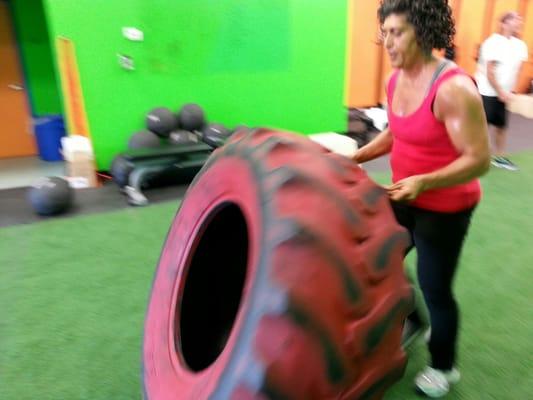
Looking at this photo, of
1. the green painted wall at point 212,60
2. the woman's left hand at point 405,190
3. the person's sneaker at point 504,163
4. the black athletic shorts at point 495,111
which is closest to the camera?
the woman's left hand at point 405,190

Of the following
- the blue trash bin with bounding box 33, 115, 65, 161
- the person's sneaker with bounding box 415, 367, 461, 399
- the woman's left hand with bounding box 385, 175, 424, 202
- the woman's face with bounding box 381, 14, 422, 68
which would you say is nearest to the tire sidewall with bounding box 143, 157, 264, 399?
the woman's left hand with bounding box 385, 175, 424, 202

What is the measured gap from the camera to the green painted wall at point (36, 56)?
4762 millimetres

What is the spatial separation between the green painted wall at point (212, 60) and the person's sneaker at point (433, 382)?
131 inches

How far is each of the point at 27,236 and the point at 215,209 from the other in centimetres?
237

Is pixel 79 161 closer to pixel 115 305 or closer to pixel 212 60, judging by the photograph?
pixel 212 60

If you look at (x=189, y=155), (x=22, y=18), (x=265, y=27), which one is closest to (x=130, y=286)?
(x=189, y=155)

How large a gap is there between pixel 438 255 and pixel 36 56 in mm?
5087

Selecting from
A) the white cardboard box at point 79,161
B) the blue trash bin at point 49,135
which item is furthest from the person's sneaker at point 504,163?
the blue trash bin at point 49,135

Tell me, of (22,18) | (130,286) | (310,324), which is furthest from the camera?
(22,18)

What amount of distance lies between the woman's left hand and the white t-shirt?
10.7 ft

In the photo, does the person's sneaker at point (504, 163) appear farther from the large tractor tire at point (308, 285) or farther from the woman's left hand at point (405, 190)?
the large tractor tire at point (308, 285)

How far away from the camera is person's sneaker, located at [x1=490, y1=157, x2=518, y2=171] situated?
418cm

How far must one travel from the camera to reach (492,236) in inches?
113

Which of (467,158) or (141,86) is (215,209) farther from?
(141,86)
